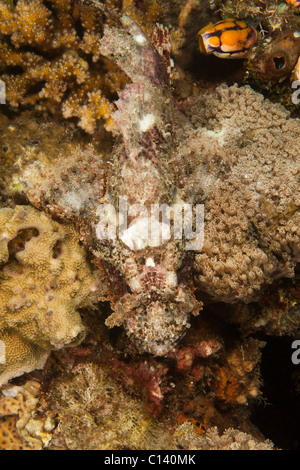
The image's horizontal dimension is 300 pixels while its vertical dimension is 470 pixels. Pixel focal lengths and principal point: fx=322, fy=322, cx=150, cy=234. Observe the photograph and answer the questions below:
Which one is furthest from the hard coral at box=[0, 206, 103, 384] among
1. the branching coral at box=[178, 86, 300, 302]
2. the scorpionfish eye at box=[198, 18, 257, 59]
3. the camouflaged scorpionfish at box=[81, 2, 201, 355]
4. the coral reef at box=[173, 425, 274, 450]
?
the scorpionfish eye at box=[198, 18, 257, 59]

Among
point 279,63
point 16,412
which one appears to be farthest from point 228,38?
point 16,412

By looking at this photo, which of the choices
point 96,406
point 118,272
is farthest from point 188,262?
point 96,406

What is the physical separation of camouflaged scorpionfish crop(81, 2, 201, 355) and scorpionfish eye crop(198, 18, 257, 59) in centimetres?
125

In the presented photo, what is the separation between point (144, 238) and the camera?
9.82ft

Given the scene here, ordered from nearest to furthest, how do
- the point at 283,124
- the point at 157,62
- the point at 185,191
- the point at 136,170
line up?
the point at 136,170 < the point at 185,191 < the point at 157,62 < the point at 283,124

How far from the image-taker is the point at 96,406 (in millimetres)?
3467

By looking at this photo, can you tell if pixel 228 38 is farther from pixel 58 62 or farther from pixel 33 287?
pixel 33 287

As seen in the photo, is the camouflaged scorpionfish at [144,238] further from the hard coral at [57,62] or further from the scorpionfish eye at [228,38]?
the scorpionfish eye at [228,38]

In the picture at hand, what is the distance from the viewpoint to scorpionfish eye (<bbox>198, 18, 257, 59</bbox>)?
4.11 metres

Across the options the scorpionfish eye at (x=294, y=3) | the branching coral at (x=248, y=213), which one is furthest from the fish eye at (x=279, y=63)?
the branching coral at (x=248, y=213)

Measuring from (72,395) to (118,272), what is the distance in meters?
1.55

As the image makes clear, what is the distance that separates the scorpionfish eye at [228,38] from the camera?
4.11 meters

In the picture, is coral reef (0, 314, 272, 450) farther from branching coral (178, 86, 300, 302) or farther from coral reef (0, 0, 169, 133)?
coral reef (0, 0, 169, 133)

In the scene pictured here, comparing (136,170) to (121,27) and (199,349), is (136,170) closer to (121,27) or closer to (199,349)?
(121,27)
